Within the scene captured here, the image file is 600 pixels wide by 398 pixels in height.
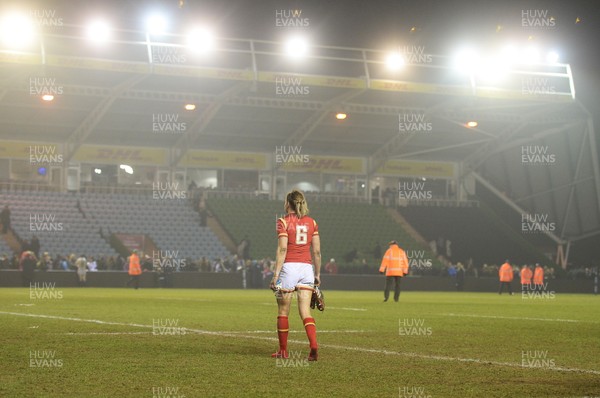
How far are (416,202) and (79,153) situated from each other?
2341cm

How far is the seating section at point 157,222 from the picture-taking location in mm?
57156

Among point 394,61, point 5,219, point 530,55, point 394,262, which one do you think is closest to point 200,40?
point 394,61

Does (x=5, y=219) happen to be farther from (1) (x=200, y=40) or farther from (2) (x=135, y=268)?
(1) (x=200, y=40)

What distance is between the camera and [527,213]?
231 ft

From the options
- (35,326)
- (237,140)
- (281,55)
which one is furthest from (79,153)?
(35,326)

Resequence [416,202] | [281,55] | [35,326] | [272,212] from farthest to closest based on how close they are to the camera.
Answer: [416,202] → [272,212] → [281,55] → [35,326]

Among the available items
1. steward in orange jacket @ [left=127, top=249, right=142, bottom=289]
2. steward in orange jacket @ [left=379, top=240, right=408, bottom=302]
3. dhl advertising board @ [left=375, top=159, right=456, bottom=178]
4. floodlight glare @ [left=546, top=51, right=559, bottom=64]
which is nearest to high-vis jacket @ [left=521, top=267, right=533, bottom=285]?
floodlight glare @ [left=546, top=51, right=559, bottom=64]

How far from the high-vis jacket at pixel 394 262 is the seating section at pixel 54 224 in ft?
87.6

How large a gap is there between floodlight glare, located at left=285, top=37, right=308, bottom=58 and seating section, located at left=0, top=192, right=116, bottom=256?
47.1ft

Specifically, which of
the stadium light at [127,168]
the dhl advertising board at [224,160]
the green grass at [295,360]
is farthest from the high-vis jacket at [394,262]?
the stadium light at [127,168]

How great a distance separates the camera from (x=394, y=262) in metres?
30.2

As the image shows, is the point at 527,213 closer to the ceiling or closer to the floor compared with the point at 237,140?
closer to the floor

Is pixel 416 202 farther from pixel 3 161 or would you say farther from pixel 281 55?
pixel 3 161

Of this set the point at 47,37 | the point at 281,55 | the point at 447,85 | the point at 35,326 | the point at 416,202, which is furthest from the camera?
the point at 416,202
